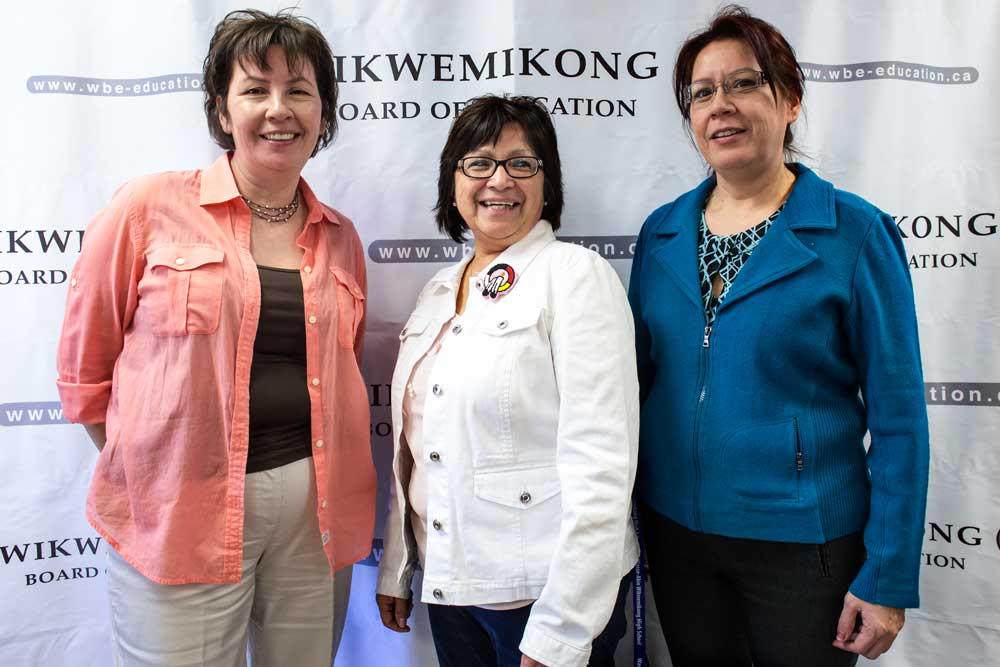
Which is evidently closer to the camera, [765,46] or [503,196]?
[765,46]

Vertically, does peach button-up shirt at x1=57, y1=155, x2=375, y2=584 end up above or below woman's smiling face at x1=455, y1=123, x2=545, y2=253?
below

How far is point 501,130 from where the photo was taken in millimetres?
1429

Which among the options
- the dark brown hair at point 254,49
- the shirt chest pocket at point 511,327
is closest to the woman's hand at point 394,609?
the shirt chest pocket at point 511,327

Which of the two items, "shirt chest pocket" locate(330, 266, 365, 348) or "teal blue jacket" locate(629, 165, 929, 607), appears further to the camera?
"shirt chest pocket" locate(330, 266, 365, 348)

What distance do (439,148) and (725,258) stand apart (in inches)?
37.6

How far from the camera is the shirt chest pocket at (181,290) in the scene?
1.28m

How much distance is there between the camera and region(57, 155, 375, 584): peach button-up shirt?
1276 millimetres

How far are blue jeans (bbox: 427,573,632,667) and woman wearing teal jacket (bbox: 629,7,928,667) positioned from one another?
0.18m

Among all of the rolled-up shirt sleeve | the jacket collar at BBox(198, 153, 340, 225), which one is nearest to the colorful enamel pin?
the jacket collar at BBox(198, 153, 340, 225)

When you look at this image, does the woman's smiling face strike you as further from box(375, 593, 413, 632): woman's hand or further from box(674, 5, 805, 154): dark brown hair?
box(375, 593, 413, 632): woman's hand

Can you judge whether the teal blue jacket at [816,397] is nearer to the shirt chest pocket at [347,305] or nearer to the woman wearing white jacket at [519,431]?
the woman wearing white jacket at [519,431]

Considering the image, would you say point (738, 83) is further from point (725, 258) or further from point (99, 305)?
point (99, 305)

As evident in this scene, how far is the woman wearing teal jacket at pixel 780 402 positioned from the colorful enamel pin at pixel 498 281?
1.09 feet

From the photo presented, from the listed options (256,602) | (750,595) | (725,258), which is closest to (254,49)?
(725,258)
